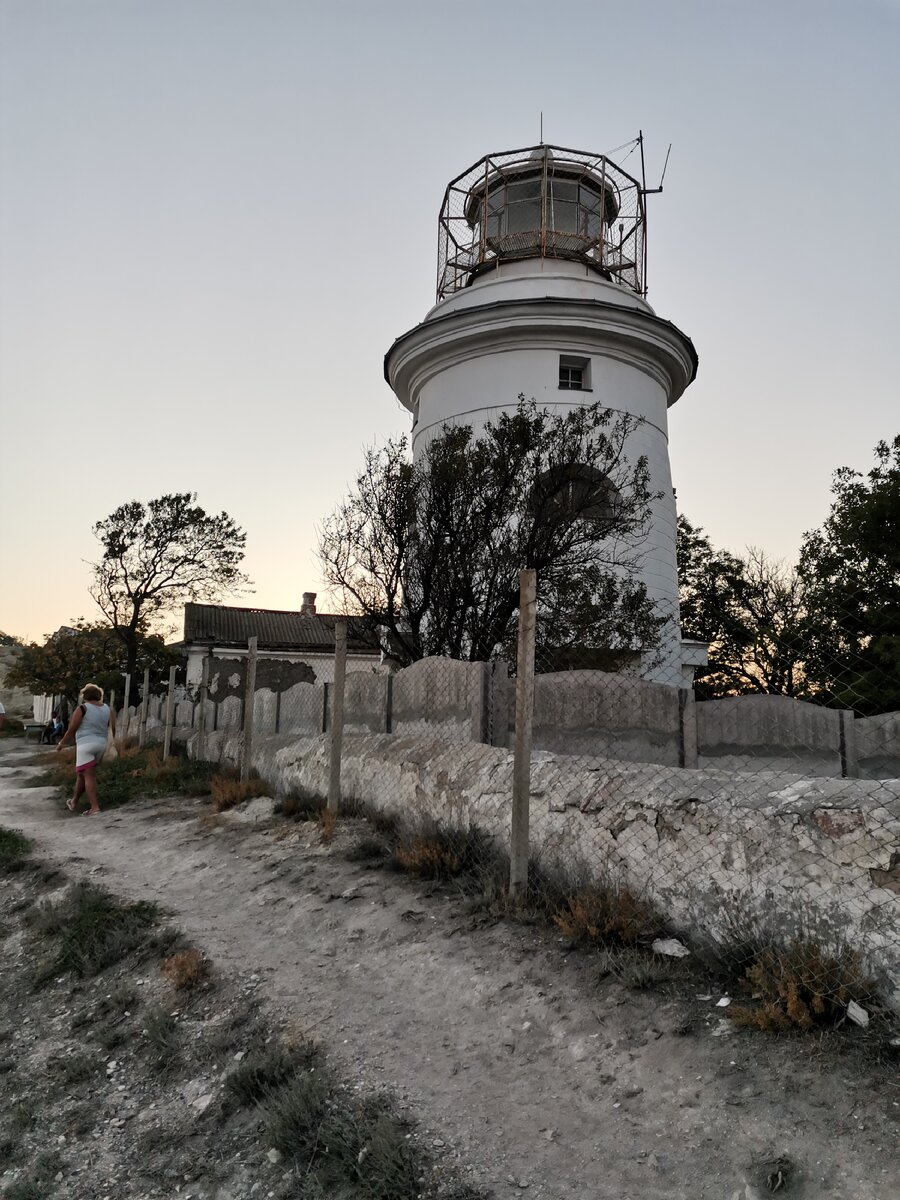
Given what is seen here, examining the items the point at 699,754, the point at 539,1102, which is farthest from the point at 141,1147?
the point at 699,754

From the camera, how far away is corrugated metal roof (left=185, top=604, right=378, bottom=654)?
126 ft

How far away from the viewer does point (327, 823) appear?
7.79 metres

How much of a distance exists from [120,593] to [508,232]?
2299 cm

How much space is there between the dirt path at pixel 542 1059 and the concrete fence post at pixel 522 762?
1.40 feet

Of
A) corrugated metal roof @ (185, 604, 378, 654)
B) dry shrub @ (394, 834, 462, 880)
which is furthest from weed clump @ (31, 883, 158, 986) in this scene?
corrugated metal roof @ (185, 604, 378, 654)

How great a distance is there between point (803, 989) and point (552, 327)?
15135mm

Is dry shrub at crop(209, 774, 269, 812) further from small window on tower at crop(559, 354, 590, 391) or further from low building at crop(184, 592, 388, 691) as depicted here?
low building at crop(184, 592, 388, 691)

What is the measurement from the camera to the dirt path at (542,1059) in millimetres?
3100

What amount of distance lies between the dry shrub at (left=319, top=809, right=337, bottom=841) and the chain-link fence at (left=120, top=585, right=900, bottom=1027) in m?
0.12

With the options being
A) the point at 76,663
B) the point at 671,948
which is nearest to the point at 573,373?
the point at 671,948

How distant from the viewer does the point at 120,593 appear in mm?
35281

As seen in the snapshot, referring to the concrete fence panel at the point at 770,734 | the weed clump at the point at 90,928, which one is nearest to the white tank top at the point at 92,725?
the weed clump at the point at 90,928

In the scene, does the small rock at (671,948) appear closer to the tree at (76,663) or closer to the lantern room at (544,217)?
the lantern room at (544,217)

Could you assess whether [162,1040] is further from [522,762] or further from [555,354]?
[555,354]
